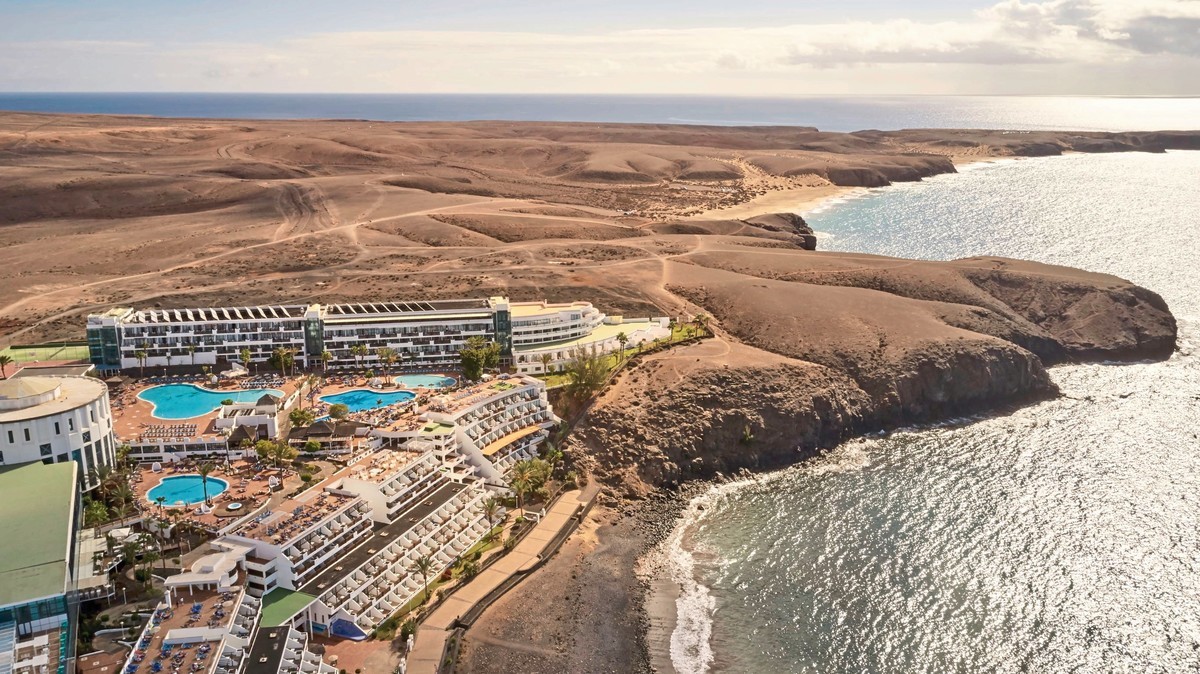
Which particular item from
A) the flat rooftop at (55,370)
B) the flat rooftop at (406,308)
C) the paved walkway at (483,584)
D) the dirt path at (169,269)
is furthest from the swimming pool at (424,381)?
the dirt path at (169,269)

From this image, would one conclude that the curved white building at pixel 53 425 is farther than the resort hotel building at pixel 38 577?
Yes

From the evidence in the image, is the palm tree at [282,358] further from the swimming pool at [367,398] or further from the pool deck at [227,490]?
the pool deck at [227,490]

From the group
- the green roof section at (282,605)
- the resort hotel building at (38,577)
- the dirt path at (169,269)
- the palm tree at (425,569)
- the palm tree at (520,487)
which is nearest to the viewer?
the resort hotel building at (38,577)

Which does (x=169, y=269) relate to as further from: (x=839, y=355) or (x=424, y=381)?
(x=839, y=355)

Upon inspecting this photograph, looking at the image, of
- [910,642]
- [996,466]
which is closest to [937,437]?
[996,466]

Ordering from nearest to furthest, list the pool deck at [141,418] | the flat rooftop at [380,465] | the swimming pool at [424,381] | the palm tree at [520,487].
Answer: the flat rooftop at [380,465]
the palm tree at [520,487]
the pool deck at [141,418]
the swimming pool at [424,381]

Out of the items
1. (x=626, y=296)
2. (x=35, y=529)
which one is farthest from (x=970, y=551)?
(x=35, y=529)

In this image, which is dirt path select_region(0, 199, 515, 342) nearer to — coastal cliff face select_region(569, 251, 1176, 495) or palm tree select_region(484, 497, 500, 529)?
coastal cliff face select_region(569, 251, 1176, 495)

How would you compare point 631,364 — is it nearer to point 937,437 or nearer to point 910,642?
A: point 937,437
